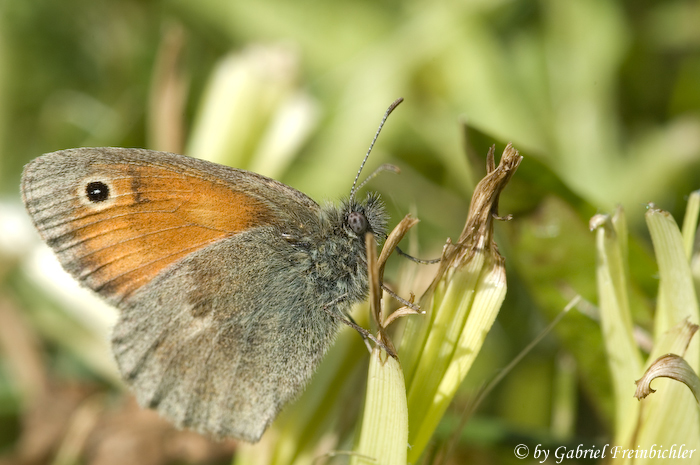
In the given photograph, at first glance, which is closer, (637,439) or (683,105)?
(637,439)

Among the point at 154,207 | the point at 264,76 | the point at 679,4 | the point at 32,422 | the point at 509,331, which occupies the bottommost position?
the point at 32,422

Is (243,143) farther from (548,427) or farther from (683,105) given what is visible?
(683,105)

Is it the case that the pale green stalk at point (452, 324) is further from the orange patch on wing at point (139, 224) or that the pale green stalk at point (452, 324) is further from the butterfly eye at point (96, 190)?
the butterfly eye at point (96, 190)

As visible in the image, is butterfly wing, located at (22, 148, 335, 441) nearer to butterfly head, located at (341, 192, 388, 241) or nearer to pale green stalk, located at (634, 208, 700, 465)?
Answer: butterfly head, located at (341, 192, 388, 241)

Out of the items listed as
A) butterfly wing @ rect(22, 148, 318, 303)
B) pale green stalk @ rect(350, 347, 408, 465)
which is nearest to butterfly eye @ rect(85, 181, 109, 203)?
butterfly wing @ rect(22, 148, 318, 303)

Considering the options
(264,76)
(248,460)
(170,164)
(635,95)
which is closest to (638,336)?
(248,460)

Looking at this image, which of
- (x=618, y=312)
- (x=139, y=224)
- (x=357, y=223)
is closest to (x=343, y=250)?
(x=357, y=223)

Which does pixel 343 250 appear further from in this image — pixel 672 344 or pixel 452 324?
pixel 672 344
